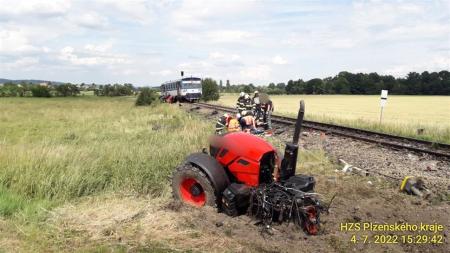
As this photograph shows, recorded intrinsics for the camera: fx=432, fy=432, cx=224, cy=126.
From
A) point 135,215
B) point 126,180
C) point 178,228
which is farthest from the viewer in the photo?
point 126,180

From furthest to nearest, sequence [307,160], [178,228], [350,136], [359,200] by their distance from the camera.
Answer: [350,136], [307,160], [359,200], [178,228]

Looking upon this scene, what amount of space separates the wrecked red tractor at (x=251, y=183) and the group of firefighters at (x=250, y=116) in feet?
12.2

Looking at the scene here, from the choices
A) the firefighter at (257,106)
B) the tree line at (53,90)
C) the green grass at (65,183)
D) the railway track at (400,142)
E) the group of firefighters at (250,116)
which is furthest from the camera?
the tree line at (53,90)

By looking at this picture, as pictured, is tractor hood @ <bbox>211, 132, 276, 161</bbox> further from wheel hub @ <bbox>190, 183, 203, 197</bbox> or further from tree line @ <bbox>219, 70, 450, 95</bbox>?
tree line @ <bbox>219, 70, 450, 95</bbox>

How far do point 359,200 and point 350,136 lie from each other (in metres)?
8.88

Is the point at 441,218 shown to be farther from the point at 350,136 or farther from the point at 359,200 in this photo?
the point at 350,136

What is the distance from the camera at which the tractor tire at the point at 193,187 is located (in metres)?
5.79

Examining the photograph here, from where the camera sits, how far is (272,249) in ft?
15.3

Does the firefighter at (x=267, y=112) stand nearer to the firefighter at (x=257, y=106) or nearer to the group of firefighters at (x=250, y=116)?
the group of firefighters at (x=250, y=116)

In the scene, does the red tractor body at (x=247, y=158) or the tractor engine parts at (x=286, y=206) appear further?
the red tractor body at (x=247, y=158)

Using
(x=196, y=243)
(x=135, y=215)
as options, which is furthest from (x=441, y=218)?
(x=135, y=215)

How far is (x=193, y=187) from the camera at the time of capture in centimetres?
612

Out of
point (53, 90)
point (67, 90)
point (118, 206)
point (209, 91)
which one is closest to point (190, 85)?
point (209, 91)

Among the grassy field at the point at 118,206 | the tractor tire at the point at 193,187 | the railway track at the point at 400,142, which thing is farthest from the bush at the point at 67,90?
the tractor tire at the point at 193,187
